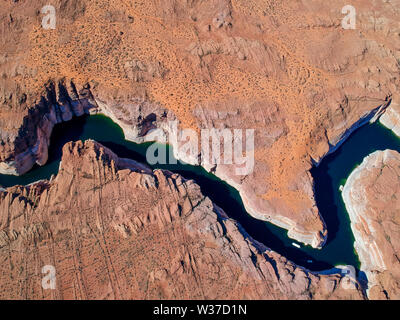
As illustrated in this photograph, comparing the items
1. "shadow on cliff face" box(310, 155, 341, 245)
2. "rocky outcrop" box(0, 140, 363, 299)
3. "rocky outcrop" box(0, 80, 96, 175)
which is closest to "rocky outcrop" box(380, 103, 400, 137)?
"shadow on cliff face" box(310, 155, 341, 245)

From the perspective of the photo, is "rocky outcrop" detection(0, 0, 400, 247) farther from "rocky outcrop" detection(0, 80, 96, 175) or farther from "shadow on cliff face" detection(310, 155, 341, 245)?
"shadow on cliff face" detection(310, 155, 341, 245)

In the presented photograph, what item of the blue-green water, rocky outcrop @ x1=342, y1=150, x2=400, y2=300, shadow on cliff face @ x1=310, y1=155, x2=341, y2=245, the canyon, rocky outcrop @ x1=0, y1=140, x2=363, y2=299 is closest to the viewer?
rocky outcrop @ x1=0, y1=140, x2=363, y2=299

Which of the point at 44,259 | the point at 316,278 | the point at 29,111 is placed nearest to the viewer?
the point at 44,259

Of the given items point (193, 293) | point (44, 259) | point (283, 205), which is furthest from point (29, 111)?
point (283, 205)

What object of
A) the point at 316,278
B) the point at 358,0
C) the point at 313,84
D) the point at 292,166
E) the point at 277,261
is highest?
the point at 358,0

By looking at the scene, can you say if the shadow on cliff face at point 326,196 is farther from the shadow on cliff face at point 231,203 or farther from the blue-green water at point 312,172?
the shadow on cliff face at point 231,203

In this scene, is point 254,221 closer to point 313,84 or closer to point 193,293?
point 193,293

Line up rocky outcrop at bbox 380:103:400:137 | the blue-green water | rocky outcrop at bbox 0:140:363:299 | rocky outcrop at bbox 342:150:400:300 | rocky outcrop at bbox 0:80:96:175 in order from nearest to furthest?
rocky outcrop at bbox 0:140:363:299 < rocky outcrop at bbox 342:150:400:300 < rocky outcrop at bbox 0:80:96:175 < the blue-green water < rocky outcrop at bbox 380:103:400:137
